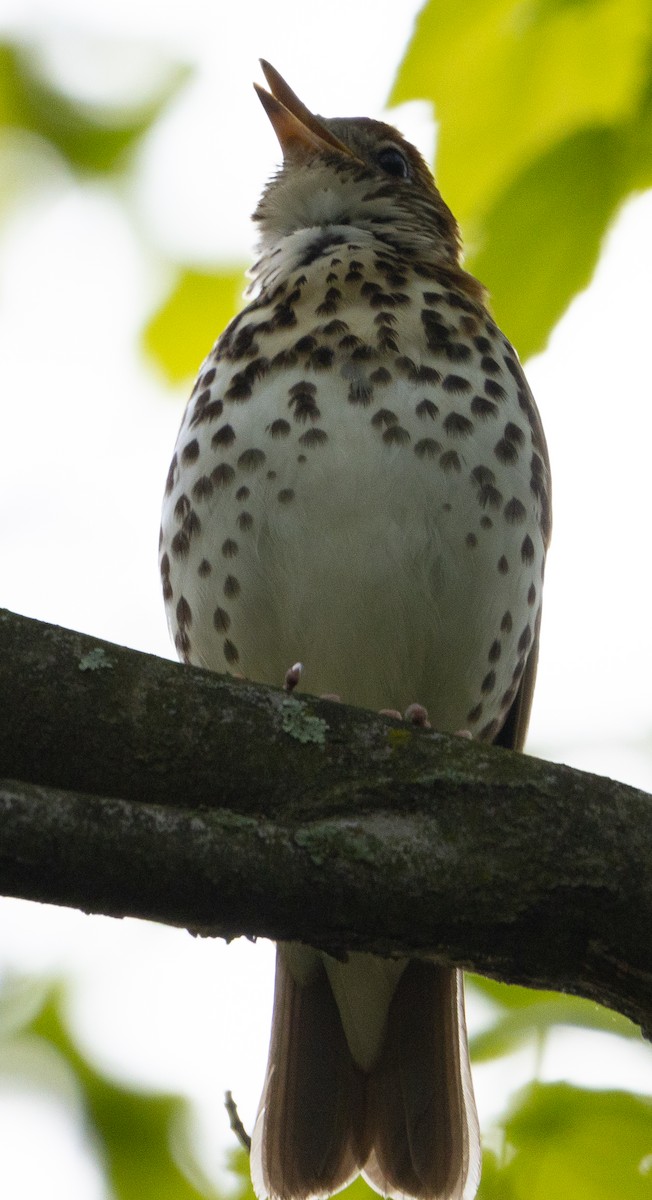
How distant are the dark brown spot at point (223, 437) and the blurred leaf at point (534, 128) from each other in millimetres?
1823

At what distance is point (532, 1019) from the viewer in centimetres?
363

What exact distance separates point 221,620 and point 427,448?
0.83 m

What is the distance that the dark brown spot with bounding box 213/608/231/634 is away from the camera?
4648mm

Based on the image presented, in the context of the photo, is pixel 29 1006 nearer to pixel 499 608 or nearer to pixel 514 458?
pixel 499 608

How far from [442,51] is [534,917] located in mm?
1567

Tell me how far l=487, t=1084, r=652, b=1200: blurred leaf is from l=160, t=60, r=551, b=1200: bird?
1414 mm

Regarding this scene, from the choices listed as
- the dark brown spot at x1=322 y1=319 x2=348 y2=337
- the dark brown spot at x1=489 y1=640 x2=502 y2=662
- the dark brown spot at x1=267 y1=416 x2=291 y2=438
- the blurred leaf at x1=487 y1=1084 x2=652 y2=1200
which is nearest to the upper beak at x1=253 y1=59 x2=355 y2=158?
the dark brown spot at x1=322 y1=319 x2=348 y2=337

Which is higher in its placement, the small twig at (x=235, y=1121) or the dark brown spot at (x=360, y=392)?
the dark brown spot at (x=360, y=392)

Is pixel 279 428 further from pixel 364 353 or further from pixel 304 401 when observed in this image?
pixel 364 353

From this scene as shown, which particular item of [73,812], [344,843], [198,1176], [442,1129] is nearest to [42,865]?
[73,812]

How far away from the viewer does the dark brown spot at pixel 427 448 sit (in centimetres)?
441

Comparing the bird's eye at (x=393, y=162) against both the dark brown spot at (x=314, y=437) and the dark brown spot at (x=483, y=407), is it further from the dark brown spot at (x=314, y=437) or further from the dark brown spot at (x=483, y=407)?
the dark brown spot at (x=314, y=437)

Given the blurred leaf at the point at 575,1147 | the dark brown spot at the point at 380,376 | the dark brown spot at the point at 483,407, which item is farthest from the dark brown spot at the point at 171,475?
the blurred leaf at the point at 575,1147

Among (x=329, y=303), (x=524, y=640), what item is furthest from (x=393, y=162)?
(x=524, y=640)
